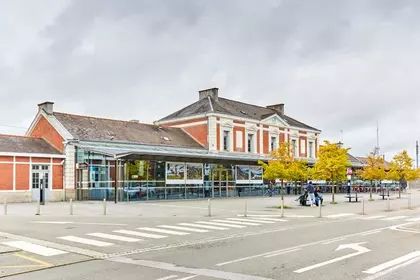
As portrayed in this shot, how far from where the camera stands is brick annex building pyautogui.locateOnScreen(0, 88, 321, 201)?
122 feet

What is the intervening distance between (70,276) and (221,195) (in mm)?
35839

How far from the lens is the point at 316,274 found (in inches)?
369

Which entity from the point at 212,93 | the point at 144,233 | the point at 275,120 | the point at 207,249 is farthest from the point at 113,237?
the point at 275,120

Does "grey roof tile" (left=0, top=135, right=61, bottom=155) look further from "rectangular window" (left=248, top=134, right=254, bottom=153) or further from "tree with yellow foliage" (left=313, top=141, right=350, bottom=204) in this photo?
"rectangular window" (left=248, top=134, right=254, bottom=153)

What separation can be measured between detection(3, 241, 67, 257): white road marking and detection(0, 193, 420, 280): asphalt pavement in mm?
24

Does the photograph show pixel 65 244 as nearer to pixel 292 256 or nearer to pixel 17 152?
pixel 292 256

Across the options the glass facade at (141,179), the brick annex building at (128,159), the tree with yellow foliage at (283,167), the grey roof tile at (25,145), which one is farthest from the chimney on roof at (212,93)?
the tree with yellow foliage at (283,167)

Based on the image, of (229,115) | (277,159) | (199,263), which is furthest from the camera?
(229,115)

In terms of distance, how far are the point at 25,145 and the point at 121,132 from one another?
381 inches

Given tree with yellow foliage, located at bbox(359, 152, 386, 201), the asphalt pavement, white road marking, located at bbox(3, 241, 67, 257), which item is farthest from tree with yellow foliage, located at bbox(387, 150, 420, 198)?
white road marking, located at bbox(3, 241, 67, 257)

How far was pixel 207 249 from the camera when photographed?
12.9m

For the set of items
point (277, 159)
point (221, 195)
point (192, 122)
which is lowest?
point (221, 195)

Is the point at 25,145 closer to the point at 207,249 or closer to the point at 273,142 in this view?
the point at 207,249

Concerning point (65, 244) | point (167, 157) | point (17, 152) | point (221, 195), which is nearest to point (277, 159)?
point (167, 157)
